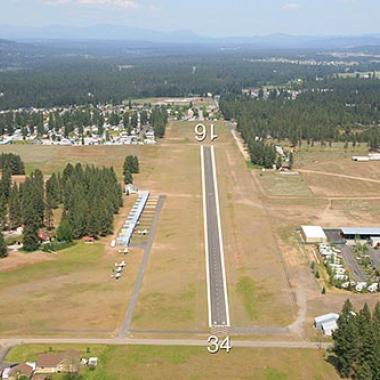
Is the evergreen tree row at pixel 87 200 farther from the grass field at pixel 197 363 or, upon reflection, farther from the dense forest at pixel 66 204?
the grass field at pixel 197 363

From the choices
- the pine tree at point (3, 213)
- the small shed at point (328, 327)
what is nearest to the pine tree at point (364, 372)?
the small shed at point (328, 327)

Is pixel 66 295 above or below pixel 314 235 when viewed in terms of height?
below

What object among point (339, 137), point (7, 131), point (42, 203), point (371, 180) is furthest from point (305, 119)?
point (42, 203)

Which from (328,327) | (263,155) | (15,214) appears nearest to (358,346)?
(328,327)

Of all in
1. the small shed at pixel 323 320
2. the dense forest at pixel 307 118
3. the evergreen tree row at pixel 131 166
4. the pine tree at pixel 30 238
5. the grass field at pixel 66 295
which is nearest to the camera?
the small shed at pixel 323 320

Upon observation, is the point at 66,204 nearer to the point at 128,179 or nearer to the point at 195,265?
the point at 128,179

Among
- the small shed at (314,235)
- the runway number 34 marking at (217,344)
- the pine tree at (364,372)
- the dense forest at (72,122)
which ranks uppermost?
the pine tree at (364,372)

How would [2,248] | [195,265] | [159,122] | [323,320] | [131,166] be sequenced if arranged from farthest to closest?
[159,122] → [131,166] → [2,248] → [195,265] → [323,320]
